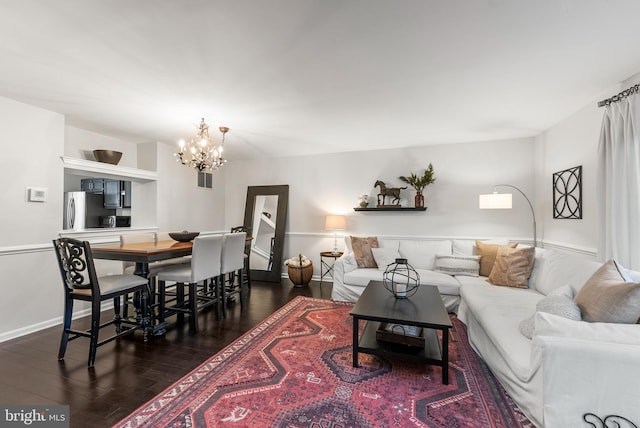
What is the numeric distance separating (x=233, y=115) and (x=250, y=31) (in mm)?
1520

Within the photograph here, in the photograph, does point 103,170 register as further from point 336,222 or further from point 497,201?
point 497,201

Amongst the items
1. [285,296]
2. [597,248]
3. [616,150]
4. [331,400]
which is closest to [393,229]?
[285,296]

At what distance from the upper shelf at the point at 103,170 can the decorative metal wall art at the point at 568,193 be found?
554cm

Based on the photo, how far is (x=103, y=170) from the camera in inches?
139

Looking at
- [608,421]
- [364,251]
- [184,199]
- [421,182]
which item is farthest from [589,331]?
[184,199]

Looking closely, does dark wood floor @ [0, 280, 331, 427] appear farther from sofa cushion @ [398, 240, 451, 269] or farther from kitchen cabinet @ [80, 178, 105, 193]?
kitchen cabinet @ [80, 178, 105, 193]

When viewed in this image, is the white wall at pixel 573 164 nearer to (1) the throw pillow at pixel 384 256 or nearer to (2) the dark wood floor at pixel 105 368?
(1) the throw pillow at pixel 384 256

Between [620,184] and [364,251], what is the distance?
2622mm

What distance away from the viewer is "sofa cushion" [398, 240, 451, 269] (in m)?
3.79

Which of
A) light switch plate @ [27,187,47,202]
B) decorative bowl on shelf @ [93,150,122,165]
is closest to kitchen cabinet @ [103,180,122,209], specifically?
decorative bowl on shelf @ [93,150,122,165]

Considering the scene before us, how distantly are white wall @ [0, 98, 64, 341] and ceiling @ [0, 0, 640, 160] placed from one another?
11.3 inches

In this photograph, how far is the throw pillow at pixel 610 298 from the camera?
1.41 metres

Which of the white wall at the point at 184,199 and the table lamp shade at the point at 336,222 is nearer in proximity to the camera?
the white wall at the point at 184,199
